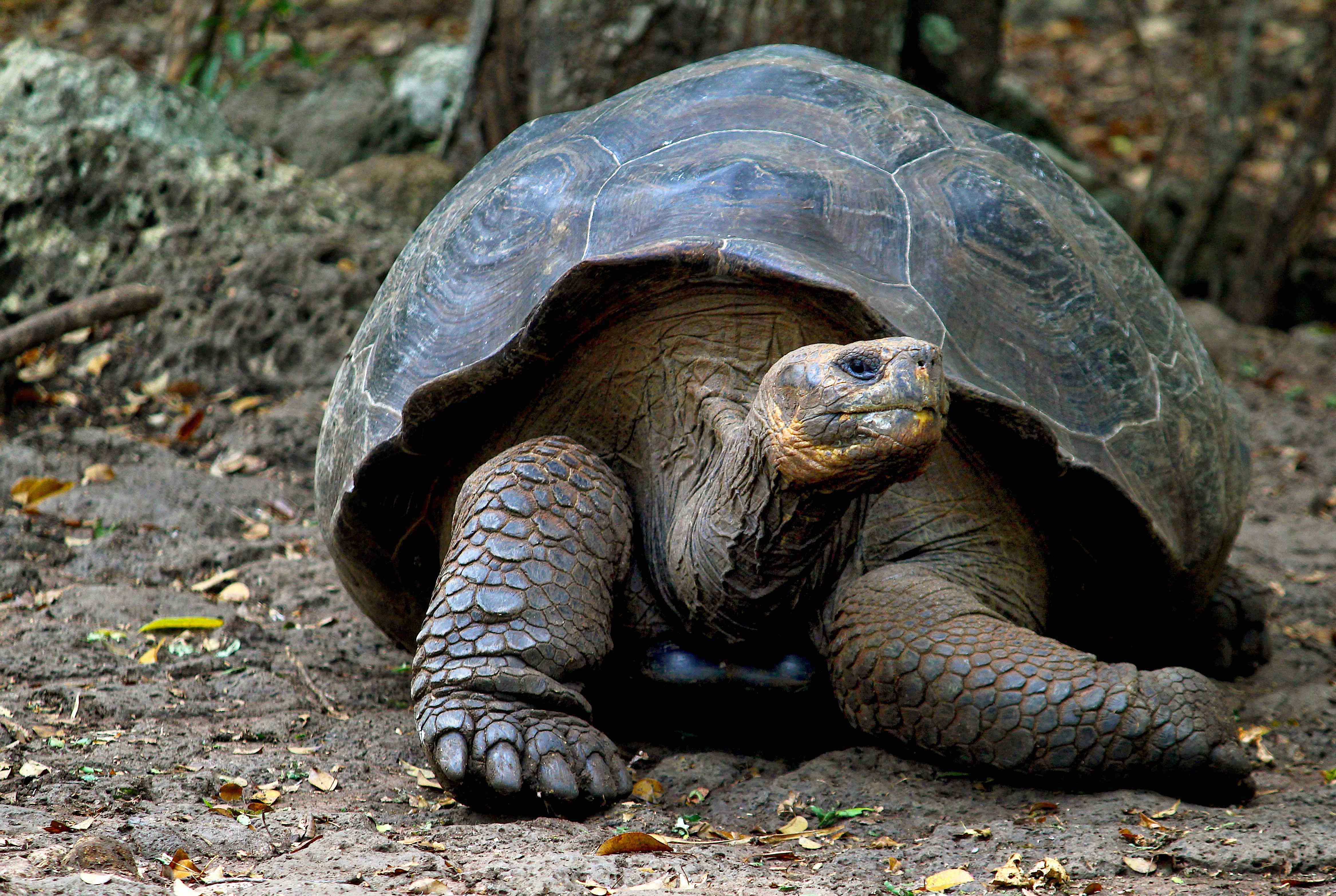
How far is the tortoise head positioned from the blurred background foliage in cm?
364

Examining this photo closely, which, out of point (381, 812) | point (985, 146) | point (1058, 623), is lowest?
point (381, 812)

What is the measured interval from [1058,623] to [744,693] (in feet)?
3.40

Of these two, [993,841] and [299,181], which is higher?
[299,181]

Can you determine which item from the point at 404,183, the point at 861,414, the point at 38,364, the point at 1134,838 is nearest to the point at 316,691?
the point at 861,414

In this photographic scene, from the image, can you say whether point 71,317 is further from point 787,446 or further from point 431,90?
point 787,446

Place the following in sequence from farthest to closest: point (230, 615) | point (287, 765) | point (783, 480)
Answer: point (230, 615) < point (287, 765) < point (783, 480)

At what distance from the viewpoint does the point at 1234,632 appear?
4012 mm

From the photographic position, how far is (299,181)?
21.6ft

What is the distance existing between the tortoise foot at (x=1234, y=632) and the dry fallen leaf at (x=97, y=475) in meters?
3.63

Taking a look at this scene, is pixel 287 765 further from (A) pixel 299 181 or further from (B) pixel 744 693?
(A) pixel 299 181

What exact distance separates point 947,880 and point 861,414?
808 mm

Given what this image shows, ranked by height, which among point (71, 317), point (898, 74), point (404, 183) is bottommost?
point (71, 317)

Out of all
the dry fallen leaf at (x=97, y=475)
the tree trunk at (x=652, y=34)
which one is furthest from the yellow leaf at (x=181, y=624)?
the tree trunk at (x=652, y=34)

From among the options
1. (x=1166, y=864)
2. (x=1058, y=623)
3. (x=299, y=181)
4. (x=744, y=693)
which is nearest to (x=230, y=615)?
(x=744, y=693)
